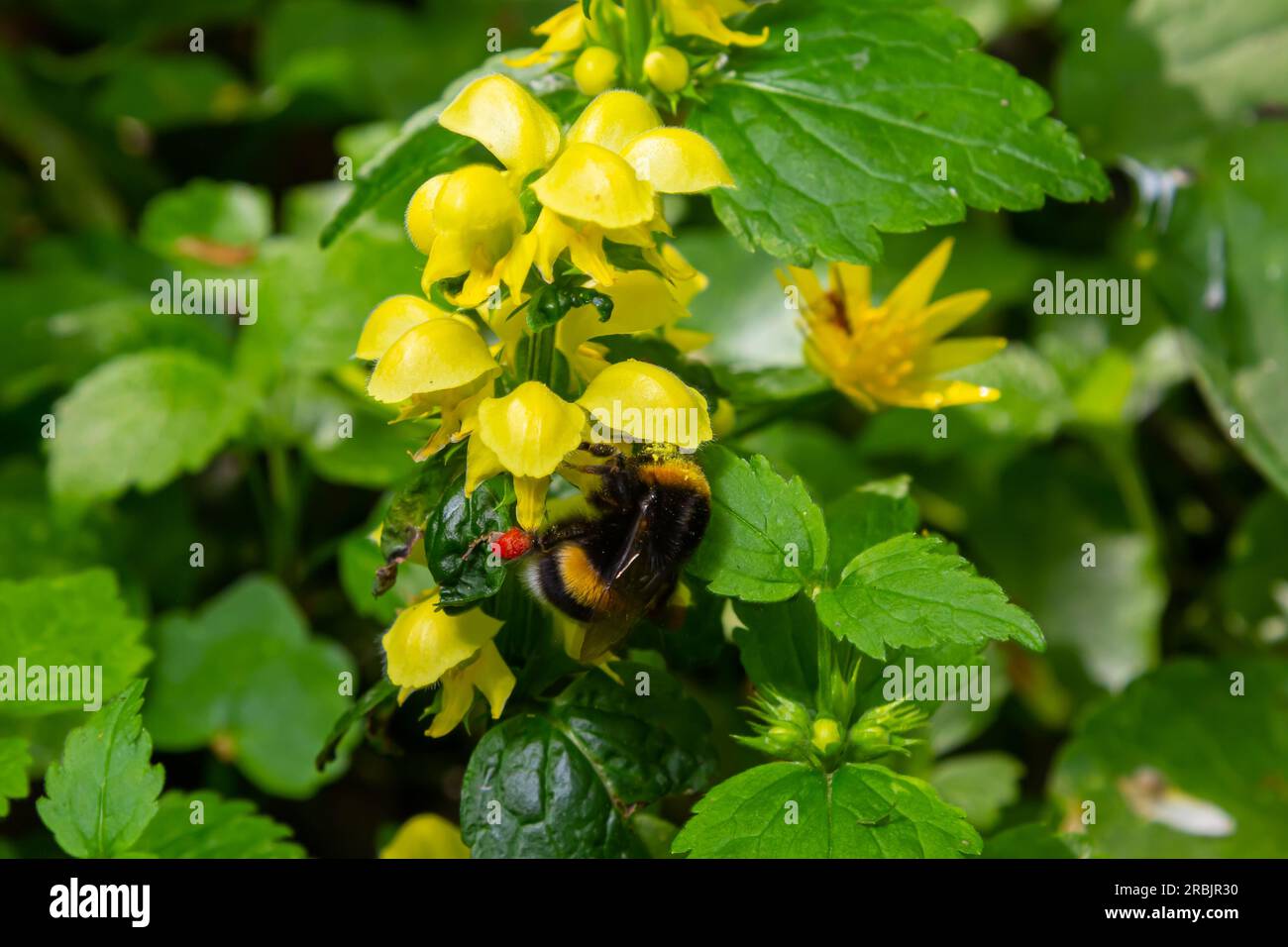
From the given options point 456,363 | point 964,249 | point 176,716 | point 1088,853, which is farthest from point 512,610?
point 964,249

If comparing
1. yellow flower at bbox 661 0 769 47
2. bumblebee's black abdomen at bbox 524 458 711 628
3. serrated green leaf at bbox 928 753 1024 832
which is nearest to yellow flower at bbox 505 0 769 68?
yellow flower at bbox 661 0 769 47

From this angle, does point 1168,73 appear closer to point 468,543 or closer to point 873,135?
point 873,135

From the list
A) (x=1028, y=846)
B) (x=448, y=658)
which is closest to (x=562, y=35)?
(x=448, y=658)

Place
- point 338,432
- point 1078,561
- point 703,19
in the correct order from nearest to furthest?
point 703,19, point 338,432, point 1078,561

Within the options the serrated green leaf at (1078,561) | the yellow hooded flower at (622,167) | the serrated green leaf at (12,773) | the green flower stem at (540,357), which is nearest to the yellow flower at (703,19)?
the yellow hooded flower at (622,167)

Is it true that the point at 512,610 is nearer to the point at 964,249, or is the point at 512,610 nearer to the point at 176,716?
the point at 176,716

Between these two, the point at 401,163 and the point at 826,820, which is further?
the point at 401,163
